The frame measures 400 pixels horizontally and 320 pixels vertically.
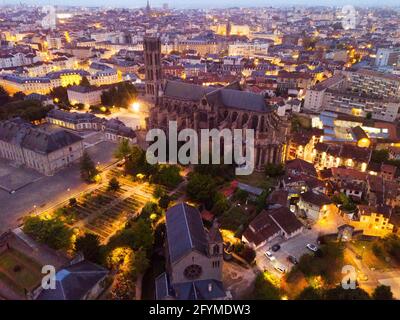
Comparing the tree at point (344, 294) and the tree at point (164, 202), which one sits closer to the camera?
the tree at point (344, 294)

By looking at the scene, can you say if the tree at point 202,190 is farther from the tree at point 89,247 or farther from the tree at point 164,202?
the tree at point 89,247

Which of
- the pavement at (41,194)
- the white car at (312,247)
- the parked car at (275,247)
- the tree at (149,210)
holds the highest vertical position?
the tree at (149,210)

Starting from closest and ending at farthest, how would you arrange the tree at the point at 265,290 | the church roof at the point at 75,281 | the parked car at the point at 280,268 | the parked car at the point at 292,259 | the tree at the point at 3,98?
the church roof at the point at 75,281
the tree at the point at 265,290
the parked car at the point at 280,268
the parked car at the point at 292,259
the tree at the point at 3,98

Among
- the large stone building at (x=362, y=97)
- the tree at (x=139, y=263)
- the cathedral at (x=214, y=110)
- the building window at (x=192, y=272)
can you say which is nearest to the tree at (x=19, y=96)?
the cathedral at (x=214, y=110)

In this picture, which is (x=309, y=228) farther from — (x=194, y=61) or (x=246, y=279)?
(x=194, y=61)

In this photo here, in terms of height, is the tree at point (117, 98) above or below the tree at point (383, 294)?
above

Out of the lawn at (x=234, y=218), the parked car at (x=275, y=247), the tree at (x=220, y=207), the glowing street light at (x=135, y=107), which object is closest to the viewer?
the parked car at (x=275, y=247)

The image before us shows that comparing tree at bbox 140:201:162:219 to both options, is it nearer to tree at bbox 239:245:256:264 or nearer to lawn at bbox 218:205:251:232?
lawn at bbox 218:205:251:232
